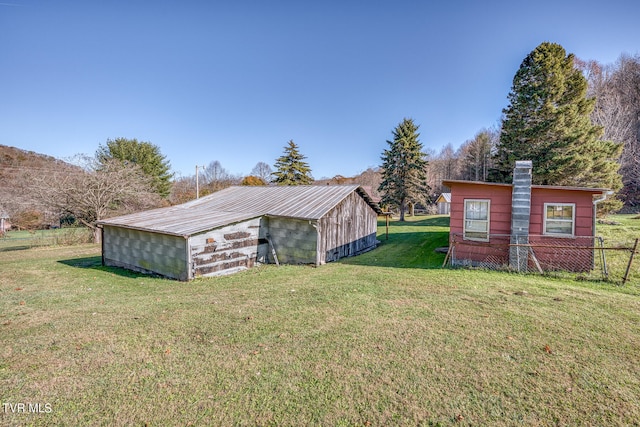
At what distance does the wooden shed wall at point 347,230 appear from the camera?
1328cm

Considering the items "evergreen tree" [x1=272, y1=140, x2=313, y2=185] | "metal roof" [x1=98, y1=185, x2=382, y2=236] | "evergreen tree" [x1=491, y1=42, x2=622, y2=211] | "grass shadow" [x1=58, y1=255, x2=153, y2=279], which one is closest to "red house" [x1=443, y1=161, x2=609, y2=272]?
"metal roof" [x1=98, y1=185, x2=382, y2=236]

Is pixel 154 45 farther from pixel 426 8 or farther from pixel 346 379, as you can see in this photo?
pixel 346 379

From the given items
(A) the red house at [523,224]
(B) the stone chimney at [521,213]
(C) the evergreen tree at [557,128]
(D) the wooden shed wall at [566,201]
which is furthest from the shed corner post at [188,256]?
(C) the evergreen tree at [557,128]

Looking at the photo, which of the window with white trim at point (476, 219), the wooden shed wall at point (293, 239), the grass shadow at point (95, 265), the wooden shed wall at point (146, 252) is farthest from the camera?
the wooden shed wall at point (293, 239)

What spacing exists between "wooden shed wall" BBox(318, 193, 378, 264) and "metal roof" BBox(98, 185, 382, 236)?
501 mm

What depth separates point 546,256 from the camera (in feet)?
33.3

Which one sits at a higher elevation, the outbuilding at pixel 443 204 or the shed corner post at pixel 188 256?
the outbuilding at pixel 443 204

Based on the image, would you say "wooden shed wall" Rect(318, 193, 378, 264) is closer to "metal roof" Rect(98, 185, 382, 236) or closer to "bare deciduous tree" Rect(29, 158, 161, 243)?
"metal roof" Rect(98, 185, 382, 236)

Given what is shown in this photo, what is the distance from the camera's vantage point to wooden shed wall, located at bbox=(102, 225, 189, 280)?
10672 millimetres

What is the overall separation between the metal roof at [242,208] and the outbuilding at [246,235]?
0.15 feet

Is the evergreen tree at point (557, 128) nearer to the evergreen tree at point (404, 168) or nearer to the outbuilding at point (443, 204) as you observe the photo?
the evergreen tree at point (404, 168)

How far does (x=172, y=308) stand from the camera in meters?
6.77

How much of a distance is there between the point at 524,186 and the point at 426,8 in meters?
9.96

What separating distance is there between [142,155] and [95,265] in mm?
25982
